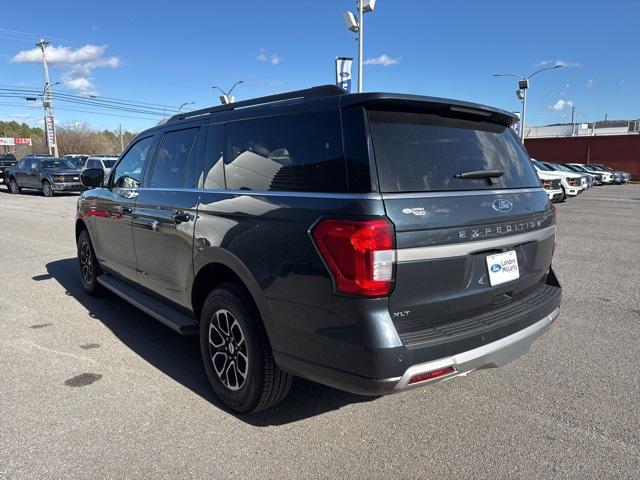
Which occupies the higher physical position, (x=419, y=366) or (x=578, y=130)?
(x=578, y=130)

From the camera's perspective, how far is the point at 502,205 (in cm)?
283

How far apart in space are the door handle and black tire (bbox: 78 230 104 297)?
2.46m

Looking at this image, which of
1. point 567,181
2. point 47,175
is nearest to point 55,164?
point 47,175

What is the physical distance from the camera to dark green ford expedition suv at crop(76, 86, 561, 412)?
2.36 meters

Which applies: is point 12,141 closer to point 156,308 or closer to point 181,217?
point 156,308

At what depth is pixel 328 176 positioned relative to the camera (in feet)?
8.33

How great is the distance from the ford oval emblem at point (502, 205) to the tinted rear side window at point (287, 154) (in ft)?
3.12

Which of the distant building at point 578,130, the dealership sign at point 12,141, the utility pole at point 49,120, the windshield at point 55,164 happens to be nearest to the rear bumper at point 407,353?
the windshield at point 55,164

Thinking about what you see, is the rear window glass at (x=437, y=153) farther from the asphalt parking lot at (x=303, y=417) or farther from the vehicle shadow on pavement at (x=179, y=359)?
the vehicle shadow on pavement at (x=179, y=359)

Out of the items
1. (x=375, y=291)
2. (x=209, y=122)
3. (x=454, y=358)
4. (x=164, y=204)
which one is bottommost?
(x=454, y=358)

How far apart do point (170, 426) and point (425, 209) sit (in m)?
2.06

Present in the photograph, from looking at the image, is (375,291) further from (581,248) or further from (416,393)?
(581,248)

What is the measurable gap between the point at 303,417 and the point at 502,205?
182 centimetres

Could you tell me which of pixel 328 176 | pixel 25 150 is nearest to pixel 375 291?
pixel 328 176
